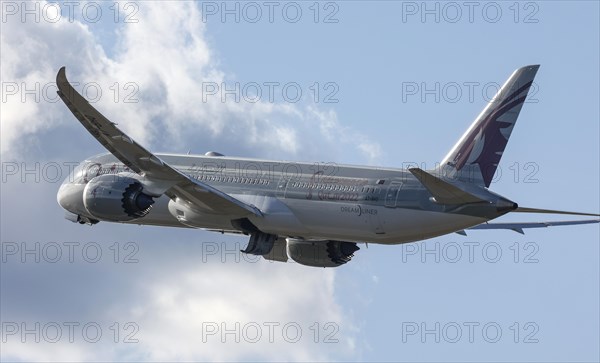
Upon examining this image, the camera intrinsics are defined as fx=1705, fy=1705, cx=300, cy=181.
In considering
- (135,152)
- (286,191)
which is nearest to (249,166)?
(286,191)

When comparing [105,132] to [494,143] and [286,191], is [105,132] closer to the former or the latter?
[286,191]

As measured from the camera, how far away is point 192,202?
82.7 metres

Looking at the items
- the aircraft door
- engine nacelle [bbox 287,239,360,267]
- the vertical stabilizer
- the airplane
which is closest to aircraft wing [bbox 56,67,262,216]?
the airplane

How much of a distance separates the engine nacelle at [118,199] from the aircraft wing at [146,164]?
903 mm

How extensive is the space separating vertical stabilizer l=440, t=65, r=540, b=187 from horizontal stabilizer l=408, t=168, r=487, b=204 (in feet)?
6.51

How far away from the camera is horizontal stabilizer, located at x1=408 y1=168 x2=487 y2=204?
245ft

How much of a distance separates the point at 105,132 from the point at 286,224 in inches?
414

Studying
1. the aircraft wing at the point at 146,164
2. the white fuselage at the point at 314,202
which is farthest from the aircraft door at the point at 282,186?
the aircraft wing at the point at 146,164

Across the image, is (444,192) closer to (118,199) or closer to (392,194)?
(392,194)

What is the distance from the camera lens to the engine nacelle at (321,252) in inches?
3435

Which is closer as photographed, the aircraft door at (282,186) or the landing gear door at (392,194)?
the landing gear door at (392,194)

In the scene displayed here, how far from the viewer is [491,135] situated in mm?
78938

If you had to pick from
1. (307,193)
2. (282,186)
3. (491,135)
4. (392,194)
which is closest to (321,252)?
(282,186)

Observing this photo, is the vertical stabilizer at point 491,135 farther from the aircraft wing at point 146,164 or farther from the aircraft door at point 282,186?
the aircraft wing at point 146,164
